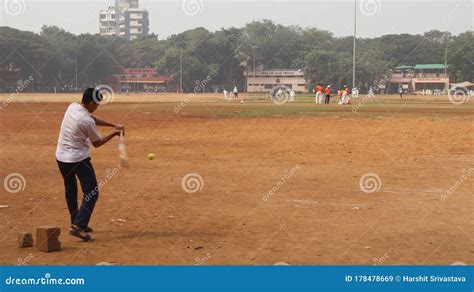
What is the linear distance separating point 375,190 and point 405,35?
114 metres

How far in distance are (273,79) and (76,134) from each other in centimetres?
9791

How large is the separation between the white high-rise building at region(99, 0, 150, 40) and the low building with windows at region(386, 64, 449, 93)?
54299mm

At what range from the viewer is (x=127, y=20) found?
142 m

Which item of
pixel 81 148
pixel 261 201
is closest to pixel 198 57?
pixel 261 201

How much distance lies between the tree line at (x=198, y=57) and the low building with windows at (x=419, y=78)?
2384mm

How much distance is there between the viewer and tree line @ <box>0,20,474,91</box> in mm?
89688

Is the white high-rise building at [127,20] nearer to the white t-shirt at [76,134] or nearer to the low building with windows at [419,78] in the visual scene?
the low building with windows at [419,78]

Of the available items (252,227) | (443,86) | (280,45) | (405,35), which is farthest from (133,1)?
(252,227)

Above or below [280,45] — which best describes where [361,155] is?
below

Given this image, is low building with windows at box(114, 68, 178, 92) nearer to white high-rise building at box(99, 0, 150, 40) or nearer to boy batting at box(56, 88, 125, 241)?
white high-rise building at box(99, 0, 150, 40)

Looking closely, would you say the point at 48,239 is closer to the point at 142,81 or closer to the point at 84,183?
the point at 84,183

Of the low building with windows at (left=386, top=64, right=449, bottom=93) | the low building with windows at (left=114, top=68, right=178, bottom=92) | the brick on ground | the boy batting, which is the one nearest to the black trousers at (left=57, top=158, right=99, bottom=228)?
the boy batting

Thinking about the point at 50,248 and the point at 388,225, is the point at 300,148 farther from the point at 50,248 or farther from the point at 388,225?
the point at 50,248

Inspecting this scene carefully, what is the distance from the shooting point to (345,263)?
6820mm
